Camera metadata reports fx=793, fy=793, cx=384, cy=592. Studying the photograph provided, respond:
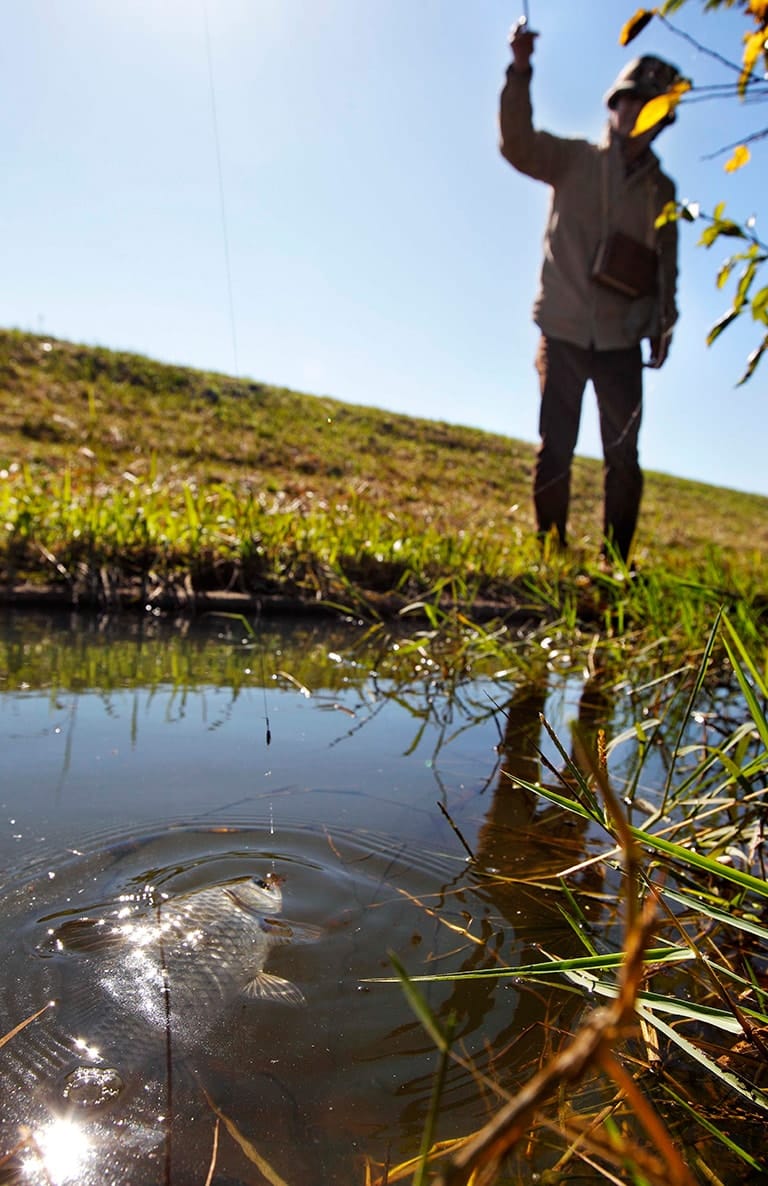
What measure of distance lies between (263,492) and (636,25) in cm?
387

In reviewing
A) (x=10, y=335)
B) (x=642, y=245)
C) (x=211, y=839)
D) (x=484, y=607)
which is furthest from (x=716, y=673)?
(x=10, y=335)

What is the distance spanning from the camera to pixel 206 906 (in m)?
0.94

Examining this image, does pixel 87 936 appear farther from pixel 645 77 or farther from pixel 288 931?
pixel 645 77

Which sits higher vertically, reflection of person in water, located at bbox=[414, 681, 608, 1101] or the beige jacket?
the beige jacket

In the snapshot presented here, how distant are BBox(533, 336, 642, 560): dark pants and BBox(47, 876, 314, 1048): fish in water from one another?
3.34 m

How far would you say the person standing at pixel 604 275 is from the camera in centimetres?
382

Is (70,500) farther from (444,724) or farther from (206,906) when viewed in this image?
(206,906)

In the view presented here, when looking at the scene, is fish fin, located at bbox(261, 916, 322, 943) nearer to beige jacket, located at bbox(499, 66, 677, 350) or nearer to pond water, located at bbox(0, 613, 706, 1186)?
pond water, located at bbox(0, 613, 706, 1186)

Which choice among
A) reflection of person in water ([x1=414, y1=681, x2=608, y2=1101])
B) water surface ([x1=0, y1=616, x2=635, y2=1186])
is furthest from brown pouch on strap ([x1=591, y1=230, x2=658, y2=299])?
reflection of person in water ([x1=414, y1=681, x2=608, y2=1101])

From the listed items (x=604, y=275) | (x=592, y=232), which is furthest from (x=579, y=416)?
(x=592, y=232)

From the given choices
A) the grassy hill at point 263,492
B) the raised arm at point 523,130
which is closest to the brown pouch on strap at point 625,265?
the raised arm at point 523,130

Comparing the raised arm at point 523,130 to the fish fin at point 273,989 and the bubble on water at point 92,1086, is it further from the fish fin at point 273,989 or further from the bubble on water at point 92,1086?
the bubble on water at point 92,1086

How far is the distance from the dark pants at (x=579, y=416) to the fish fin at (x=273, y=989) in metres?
3.42

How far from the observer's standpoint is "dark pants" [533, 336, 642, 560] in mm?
3992
